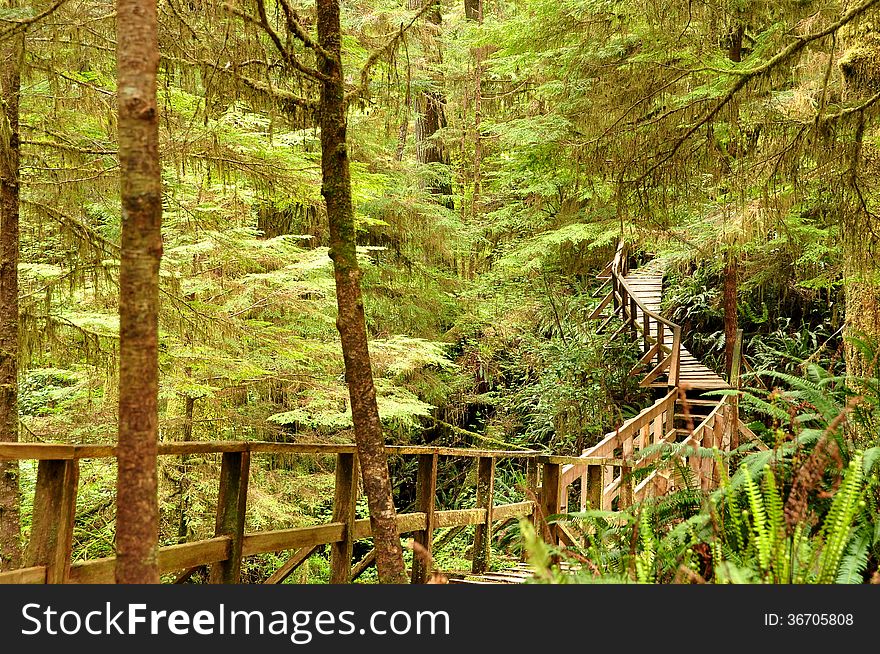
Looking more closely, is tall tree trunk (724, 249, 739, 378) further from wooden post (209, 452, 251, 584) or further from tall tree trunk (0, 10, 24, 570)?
tall tree trunk (0, 10, 24, 570)

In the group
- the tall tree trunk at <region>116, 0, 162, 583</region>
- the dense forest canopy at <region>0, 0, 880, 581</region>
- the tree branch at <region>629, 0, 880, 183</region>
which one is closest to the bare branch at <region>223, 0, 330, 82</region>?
the dense forest canopy at <region>0, 0, 880, 581</region>

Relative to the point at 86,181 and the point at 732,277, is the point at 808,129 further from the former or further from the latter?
the point at 732,277

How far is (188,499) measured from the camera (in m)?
10.2

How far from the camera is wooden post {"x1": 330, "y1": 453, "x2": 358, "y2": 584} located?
6.12m

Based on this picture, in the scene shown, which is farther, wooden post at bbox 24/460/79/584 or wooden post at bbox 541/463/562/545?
wooden post at bbox 541/463/562/545

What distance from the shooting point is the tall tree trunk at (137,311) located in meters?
3.08

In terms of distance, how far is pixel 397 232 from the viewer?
1645 cm

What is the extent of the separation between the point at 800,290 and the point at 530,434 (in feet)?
20.8

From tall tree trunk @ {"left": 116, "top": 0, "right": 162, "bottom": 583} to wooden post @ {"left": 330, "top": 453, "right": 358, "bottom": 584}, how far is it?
9.90 ft

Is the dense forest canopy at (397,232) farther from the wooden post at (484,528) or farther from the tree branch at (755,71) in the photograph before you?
the wooden post at (484,528)

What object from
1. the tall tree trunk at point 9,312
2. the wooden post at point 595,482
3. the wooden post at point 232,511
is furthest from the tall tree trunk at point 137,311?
the wooden post at point 595,482

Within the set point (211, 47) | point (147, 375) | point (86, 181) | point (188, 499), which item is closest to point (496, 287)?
point (188, 499)

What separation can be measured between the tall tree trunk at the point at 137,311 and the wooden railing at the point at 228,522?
70 cm

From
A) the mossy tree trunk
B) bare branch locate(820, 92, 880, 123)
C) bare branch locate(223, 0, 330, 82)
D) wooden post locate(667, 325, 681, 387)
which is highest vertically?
the mossy tree trunk
